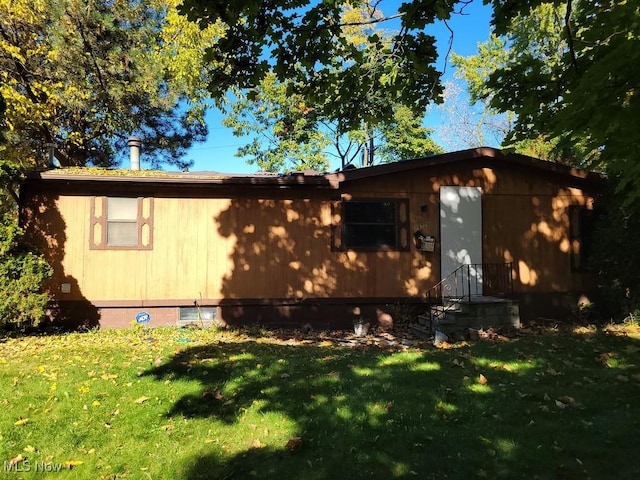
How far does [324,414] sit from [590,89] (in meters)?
3.49

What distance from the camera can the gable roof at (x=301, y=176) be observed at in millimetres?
9375

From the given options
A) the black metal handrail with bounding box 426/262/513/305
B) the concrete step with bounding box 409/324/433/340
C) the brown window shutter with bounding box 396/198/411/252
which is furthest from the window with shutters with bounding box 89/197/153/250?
the black metal handrail with bounding box 426/262/513/305

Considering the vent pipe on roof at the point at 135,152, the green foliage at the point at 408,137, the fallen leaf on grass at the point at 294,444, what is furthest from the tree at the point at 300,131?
the fallen leaf on grass at the point at 294,444

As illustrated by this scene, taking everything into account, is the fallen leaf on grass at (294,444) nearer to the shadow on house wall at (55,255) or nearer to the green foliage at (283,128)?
the shadow on house wall at (55,255)

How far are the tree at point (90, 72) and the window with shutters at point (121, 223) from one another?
7.02 m

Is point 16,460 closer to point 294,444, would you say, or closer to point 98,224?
point 294,444

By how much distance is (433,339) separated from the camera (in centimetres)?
872

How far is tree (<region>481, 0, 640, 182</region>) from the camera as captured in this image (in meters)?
3.35

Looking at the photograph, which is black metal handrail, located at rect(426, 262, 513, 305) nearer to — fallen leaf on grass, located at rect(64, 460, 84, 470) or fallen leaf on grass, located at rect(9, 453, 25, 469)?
Answer: fallen leaf on grass, located at rect(64, 460, 84, 470)

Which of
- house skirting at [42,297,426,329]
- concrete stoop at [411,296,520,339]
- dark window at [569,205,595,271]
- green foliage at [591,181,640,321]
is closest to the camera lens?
concrete stoop at [411,296,520,339]

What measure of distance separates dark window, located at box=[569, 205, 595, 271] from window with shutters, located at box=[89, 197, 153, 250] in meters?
9.75

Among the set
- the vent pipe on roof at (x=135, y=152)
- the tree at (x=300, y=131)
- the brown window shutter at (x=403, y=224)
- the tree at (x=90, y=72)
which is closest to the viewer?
the brown window shutter at (x=403, y=224)

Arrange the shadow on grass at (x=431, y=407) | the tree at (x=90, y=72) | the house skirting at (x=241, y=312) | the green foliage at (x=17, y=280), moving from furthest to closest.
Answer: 1. the tree at (x=90, y=72)
2. the house skirting at (x=241, y=312)
3. the green foliage at (x=17, y=280)
4. the shadow on grass at (x=431, y=407)

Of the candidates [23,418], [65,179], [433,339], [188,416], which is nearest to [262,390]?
[188,416]
